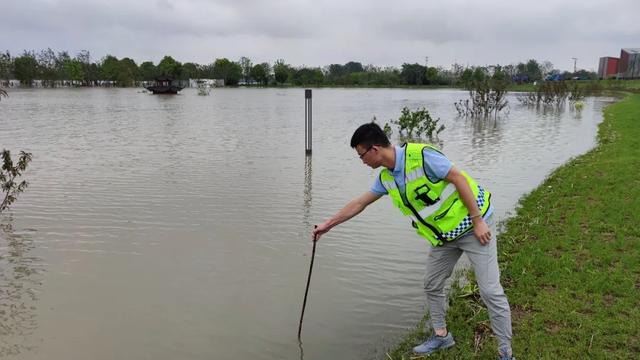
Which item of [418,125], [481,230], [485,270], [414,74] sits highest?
[414,74]

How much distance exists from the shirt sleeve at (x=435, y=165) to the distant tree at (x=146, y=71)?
126049 mm

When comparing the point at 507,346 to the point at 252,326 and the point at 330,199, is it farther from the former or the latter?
the point at 330,199

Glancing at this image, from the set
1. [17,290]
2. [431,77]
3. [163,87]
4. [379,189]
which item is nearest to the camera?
[379,189]

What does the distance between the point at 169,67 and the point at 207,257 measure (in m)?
123

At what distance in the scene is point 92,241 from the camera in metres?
7.97

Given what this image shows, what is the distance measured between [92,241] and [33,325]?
8.85 feet

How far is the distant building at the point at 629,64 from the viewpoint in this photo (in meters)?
100

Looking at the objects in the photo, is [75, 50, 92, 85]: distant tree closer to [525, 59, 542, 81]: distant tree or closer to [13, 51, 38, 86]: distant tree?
[13, 51, 38, 86]: distant tree

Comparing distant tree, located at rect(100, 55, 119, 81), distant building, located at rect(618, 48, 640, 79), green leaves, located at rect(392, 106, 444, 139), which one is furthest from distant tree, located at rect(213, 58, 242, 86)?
green leaves, located at rect(392, 106, 444, 139)

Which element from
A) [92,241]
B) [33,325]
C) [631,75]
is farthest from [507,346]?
[631,75]

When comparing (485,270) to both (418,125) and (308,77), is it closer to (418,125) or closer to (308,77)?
(418,125)

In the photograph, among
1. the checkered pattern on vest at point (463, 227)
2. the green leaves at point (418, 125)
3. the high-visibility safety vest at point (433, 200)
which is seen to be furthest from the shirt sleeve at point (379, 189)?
the green leaves at point (418, 125)

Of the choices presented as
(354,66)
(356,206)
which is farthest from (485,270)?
(354,66)

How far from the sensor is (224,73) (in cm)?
12938
